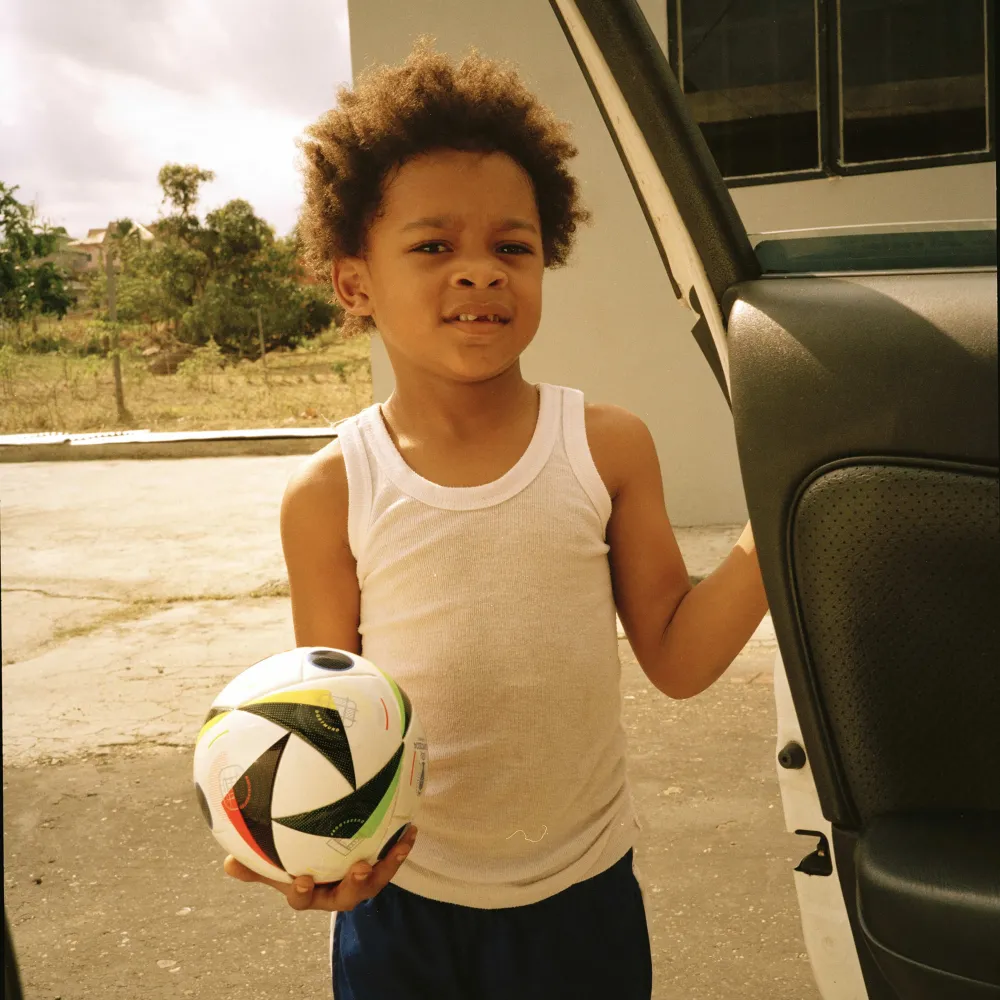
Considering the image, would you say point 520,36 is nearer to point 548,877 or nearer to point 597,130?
point 597,130

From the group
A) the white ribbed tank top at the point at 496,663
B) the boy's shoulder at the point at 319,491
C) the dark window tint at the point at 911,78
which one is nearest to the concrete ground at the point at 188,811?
the white ribbed tank top at the point at 496,663

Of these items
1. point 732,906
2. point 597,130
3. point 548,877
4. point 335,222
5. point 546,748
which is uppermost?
point 597,130

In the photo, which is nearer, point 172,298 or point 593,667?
point 593,667

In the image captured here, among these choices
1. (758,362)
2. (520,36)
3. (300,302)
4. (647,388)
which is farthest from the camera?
(300,302)

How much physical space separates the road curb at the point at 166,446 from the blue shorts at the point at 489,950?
976 centimetres

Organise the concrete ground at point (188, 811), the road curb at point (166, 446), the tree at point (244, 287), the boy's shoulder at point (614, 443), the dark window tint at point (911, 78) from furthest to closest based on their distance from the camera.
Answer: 1. the tree at point (244, 287)
2. the road curb at point (166, 446)
3. the dark window tint at point (911, 78)
4. the concrete ground at point (188, 811)
5. the boy's shoulder at point (614, 443)

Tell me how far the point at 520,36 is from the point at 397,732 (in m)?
5.39

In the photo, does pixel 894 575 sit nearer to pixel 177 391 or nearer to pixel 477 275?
pixel 477 275

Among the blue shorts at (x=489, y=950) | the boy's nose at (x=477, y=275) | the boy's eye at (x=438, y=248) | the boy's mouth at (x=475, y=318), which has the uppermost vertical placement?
the boy's eye at (x=438, y=248)

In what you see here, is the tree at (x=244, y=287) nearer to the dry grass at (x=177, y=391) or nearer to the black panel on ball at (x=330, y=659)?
the dry grass at (x=177, y=391)

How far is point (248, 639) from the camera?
5.40m

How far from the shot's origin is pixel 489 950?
1517 millimetres

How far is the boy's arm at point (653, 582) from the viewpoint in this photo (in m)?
1.57

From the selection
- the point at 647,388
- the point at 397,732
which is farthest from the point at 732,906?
the point at 647,388
